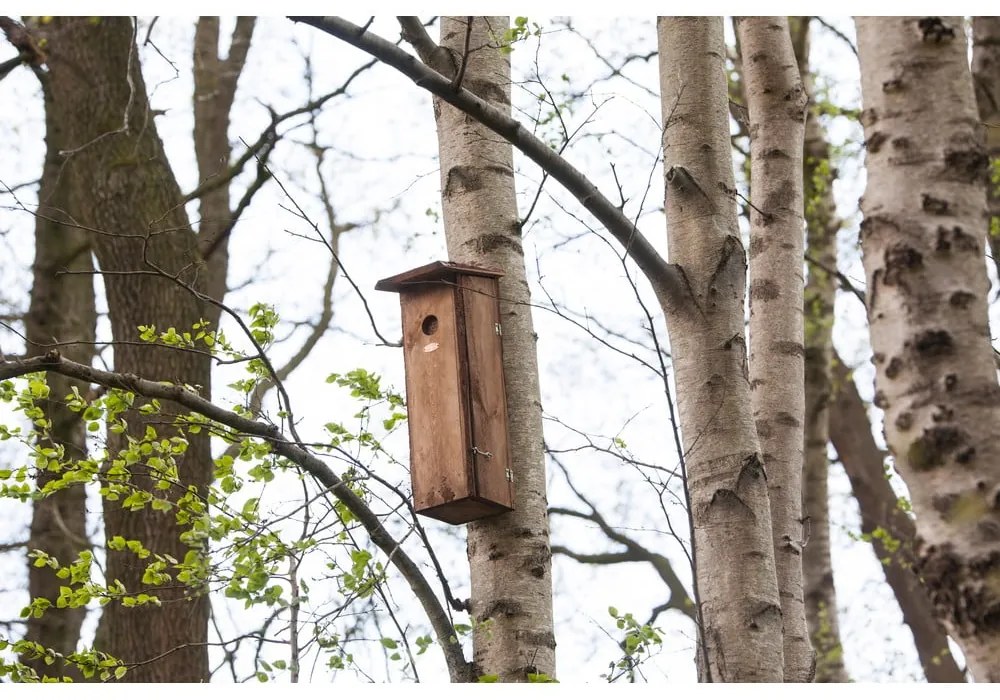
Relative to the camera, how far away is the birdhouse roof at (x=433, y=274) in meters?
2.76

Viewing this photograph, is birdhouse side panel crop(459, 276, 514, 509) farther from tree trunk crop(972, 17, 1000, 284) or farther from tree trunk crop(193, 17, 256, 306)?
tree trunk crop(193, 17, 256, 306)

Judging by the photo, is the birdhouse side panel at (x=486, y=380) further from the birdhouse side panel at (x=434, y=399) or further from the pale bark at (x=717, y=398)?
the pale bark at (x=717, y=398)

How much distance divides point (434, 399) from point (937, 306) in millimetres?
1339

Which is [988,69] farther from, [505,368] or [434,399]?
[434,399]

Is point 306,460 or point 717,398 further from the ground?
point 717,398

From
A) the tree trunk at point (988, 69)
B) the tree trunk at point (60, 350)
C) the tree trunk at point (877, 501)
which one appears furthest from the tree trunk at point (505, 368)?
the tree trunk at point (877, 501)

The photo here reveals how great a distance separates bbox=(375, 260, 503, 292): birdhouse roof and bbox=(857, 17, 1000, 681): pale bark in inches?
42.7

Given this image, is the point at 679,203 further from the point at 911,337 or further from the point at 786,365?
the point at 911,337

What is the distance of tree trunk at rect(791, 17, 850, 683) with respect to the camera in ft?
18.6

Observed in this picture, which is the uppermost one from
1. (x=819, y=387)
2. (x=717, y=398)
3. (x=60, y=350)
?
(x=60, y=350)

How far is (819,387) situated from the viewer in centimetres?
613

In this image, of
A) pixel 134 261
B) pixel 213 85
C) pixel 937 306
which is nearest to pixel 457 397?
pixel 937 306

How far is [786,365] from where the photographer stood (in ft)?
11.7

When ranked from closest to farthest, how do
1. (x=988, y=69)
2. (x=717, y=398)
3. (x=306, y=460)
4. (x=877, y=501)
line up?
(x=306, y=460)
(x=717, y=398)
(x=988, y=69)
(x=877, y=501)
